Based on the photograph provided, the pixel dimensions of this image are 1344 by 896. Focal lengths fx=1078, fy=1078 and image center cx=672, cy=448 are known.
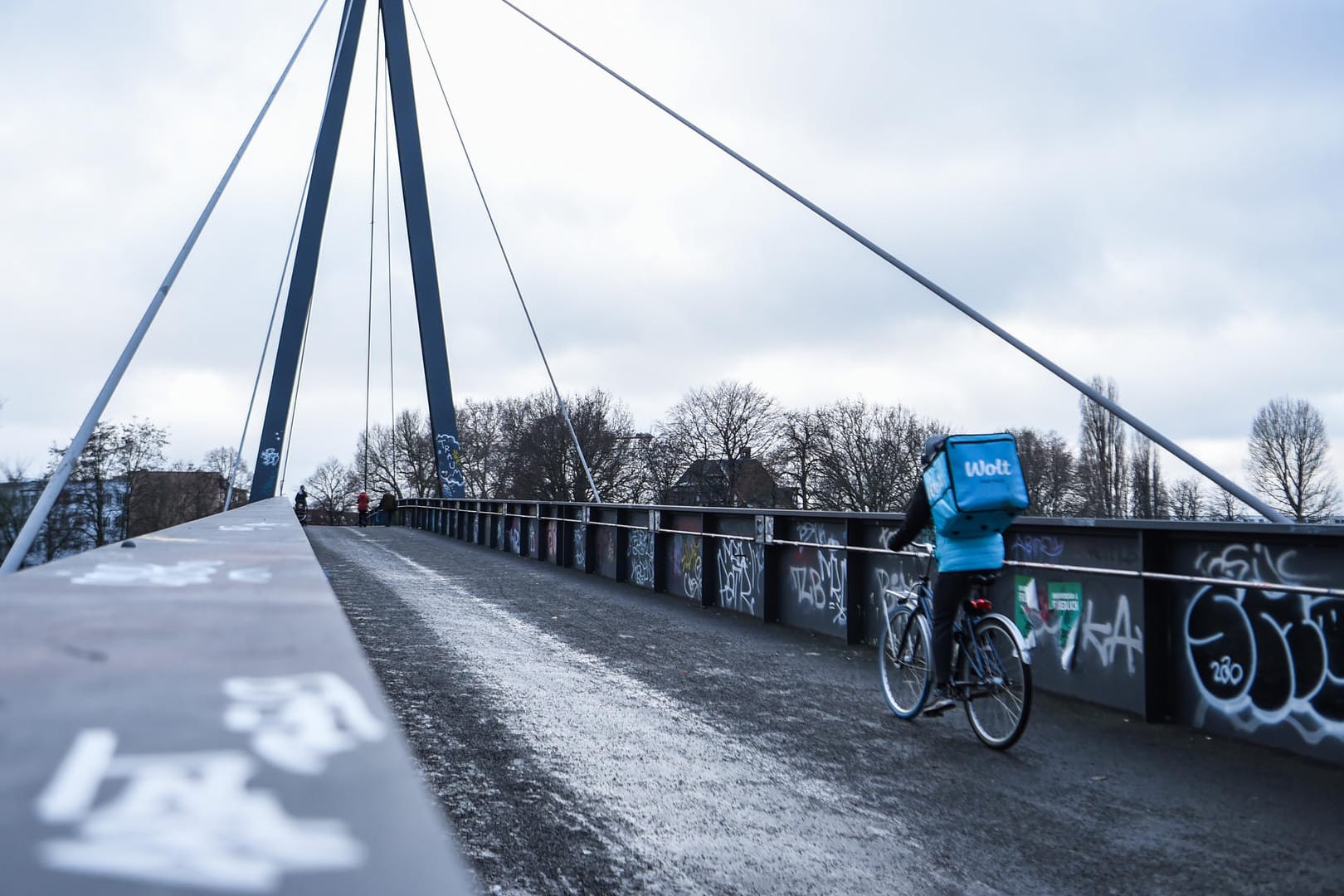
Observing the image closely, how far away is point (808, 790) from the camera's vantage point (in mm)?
4477

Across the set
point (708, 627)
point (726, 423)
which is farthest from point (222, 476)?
point (708, 627)

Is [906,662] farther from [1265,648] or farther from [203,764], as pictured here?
[203,764]

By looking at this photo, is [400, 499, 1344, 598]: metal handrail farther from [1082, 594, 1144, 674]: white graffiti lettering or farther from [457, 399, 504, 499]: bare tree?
[457, 399, 504, 499]: bare tree

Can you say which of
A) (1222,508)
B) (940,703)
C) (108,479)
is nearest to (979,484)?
(940,703)

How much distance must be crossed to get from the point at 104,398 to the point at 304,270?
2410 centimetres

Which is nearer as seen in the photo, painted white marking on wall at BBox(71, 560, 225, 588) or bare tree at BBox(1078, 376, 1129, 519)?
painted white marking on wall at BBox(71, 560, 225, 588)

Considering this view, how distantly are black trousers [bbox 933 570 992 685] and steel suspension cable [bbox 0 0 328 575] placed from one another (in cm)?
416

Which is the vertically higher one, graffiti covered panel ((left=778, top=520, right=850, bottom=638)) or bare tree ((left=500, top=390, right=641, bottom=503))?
bare tree ((left=500, top=390, right=641, bottom=503))

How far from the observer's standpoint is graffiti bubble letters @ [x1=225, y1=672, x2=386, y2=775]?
885 mm

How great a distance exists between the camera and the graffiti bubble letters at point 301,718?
0.88 meters

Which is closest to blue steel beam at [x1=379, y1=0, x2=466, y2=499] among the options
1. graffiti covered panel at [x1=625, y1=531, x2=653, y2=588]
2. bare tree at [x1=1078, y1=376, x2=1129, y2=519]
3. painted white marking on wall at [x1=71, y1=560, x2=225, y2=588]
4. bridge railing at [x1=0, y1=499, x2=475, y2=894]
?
graffiti covered panel at [x1=625, y1=531, x2=653, y2=588]

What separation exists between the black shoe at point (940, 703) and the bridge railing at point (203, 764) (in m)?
4.71

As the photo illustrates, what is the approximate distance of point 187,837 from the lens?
76 cm

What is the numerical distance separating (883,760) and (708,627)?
551 cm
